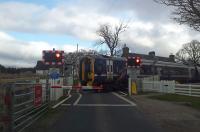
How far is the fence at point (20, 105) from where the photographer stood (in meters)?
12.5

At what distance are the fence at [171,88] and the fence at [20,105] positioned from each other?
658 inches

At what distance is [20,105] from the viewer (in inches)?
561

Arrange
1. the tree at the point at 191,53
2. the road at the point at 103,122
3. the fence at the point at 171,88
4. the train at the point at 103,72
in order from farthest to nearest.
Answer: the tree at the point at 191,53, the train at the point at 103,72, the fence at the point at 171,88, the road at the point at 103,122

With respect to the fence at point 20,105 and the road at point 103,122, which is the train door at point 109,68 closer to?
the fence at point 20,105

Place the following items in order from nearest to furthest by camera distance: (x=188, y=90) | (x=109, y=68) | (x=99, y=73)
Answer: (x=188, y=90)
(x=99, y=73)
(x=109, y=68)

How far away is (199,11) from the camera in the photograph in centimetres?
3145

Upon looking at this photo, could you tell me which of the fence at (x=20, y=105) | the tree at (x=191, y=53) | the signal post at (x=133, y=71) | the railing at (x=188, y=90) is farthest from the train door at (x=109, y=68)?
the tree at (x=191, y=53)

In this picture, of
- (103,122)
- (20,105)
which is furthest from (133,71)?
(20,105)

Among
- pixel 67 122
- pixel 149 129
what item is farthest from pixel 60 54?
pixel 149 129


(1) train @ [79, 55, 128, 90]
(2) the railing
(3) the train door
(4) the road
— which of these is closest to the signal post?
(2) the railing

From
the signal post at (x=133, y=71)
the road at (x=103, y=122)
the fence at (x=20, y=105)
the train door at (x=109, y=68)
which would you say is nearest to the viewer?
the fence at (x=20, y=105)

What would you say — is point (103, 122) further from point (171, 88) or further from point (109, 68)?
point (109, 68)

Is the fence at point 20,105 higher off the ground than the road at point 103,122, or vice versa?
the fence at point 20,105

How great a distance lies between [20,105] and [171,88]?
27.5 m
